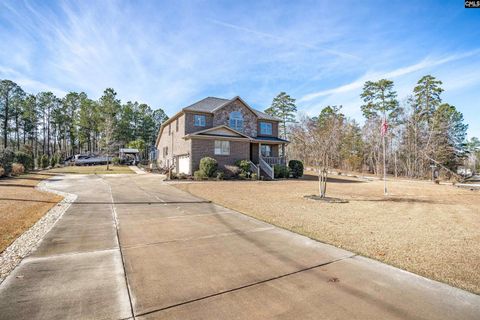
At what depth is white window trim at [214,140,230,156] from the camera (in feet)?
70.0

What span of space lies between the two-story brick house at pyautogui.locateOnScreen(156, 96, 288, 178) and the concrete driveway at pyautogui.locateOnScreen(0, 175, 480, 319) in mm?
15786

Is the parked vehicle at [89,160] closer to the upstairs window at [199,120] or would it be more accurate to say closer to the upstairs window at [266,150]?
the upstairs window at [199,120]

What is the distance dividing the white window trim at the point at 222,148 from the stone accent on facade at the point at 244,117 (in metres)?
2.71

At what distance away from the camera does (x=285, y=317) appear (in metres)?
2.38

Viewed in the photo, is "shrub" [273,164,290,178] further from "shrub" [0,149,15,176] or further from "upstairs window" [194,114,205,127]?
"shrub" [0,149,15,176]

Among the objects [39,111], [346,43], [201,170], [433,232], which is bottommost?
[433,232]

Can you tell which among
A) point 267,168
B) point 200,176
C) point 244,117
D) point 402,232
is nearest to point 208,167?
point 200,176

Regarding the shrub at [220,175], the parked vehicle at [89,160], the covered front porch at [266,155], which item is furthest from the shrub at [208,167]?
the parked vehicle at [89,160]

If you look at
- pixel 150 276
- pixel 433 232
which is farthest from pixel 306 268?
pixel 433 232

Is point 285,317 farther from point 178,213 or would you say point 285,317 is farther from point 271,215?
point 178,213

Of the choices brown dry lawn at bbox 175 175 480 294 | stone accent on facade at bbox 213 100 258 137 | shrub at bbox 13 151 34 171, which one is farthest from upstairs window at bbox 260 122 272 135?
shrub at bbox 13 151 34 171

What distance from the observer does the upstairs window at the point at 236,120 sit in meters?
24.2

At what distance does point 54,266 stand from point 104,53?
12365 mm

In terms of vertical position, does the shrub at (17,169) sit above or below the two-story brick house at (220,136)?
below
